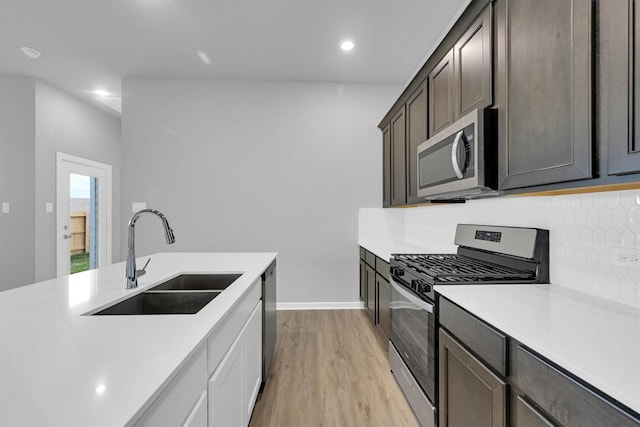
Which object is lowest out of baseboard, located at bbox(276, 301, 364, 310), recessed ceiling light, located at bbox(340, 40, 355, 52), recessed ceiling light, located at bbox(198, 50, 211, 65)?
baseboard, located at bbox(276, 301, 364, 310)

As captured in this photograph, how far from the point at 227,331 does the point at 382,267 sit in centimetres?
170

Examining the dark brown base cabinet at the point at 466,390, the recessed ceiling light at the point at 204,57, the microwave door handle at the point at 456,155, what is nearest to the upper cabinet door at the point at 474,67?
the microwave door handle at the point at 456,155

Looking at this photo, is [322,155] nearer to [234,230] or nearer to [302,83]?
[302,83]

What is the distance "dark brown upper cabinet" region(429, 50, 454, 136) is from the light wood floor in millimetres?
1819

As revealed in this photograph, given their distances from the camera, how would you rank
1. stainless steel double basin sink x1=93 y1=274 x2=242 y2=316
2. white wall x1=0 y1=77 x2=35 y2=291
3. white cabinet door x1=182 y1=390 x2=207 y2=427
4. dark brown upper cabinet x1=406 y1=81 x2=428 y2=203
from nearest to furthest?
1. white cabinet door x1=182 y1=390 x2=207 y2=427
2. stainless steel double basin sink x1=93 y1=274 x2=242 y2=316
3. dark brown upper cabinet x1=406 y1=81 x2=428 y2=203
4. white wall x1=0 y1=77 x2=35 y2=291

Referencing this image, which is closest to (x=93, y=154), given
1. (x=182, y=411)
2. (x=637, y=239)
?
(x=182, y=411)

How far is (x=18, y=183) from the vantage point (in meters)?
3.69

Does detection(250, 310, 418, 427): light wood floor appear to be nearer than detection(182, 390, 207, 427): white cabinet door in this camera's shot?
No

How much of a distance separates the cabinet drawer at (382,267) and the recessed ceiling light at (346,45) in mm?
2072

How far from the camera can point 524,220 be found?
1664 millimetres

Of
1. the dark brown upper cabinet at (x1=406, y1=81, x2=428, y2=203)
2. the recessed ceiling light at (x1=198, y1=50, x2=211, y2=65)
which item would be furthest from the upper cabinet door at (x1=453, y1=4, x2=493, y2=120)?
the recessed ceiling light at (x1=198, y1=50, x2=211, y2=65)

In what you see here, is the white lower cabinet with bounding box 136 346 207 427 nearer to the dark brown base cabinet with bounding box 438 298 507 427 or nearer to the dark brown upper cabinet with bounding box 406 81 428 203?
the dark brown base cabinet with bounding box 438 298 507 427

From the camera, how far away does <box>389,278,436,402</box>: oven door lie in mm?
1478

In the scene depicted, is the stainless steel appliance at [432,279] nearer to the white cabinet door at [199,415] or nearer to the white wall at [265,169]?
the white cabinet door at [199,415]
